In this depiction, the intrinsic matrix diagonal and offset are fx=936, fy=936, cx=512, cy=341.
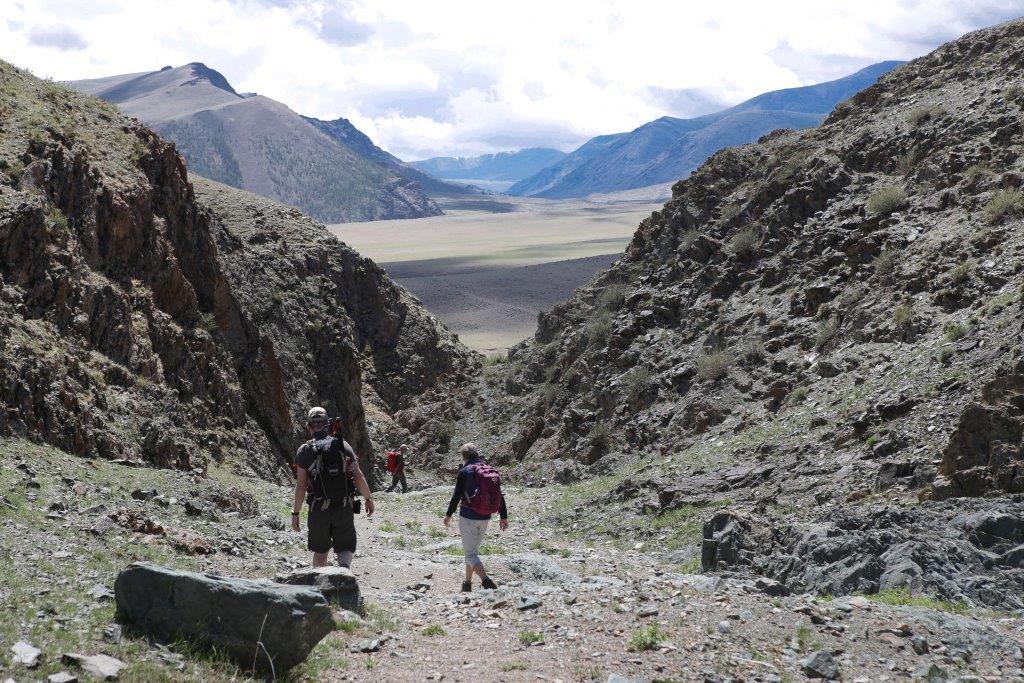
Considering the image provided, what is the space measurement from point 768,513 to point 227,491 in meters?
7.75

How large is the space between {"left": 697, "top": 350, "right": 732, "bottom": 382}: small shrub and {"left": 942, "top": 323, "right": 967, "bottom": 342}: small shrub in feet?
17.9

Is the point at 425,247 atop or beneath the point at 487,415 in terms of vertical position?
atop

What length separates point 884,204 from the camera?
22406mm

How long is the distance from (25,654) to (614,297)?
24.8m

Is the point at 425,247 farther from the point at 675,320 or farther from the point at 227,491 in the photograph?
the point at 227,491

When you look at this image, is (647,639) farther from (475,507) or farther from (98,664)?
(98,664)

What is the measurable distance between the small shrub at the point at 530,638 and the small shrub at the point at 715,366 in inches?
553

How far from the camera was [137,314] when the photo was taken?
18.8 metres

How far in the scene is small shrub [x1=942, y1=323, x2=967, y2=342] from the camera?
1521 cm

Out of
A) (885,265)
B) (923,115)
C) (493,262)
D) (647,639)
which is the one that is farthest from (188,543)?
(493,262)

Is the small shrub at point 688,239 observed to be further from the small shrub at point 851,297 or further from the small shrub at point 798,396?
the small shrub at point 798,396

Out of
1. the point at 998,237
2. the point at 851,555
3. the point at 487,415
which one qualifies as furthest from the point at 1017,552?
the point at 487,415

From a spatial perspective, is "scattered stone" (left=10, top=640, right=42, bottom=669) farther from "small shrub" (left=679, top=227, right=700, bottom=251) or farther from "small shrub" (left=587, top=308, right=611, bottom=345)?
"small shrub" (left=679, top=227, right=700, bottom=251)

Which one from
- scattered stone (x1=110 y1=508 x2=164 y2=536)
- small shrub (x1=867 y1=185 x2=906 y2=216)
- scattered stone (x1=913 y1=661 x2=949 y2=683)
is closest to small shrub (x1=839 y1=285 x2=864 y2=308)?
small shrub (x1=867 y1=185 x2=906 y2=216)
